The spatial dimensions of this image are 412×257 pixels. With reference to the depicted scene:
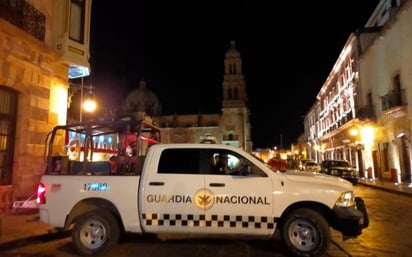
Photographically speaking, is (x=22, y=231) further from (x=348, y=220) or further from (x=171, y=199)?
(x=348, y=220)

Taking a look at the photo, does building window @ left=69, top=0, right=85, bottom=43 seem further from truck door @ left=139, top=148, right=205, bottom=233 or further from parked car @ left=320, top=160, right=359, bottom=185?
parked car @ left=320, top=160, right=359, bottom=185

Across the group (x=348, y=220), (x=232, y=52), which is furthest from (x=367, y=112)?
(x=232, y=52)

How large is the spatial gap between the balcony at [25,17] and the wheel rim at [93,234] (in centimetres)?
744

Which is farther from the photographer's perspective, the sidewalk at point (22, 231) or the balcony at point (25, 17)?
the balcony at point (25, 17)

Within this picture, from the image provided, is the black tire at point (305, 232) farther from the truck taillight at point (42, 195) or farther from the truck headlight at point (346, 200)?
the truck taillight at point (42, 195)

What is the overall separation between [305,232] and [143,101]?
93052mm

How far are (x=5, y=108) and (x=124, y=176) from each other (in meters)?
6.63

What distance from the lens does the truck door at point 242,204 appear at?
6.55 meters

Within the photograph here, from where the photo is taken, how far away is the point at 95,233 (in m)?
6.91

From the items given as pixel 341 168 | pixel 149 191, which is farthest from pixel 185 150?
pixel 341 168

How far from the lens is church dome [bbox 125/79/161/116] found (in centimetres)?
9619

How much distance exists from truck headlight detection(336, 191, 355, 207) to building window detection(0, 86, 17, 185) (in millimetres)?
9972

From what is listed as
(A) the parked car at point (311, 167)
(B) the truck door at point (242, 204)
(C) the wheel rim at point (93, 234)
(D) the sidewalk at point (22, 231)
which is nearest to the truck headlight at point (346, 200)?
(B) the truck door at point (242, 204)

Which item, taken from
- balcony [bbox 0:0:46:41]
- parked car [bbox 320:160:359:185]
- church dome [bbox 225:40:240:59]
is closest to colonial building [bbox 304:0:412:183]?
parked car [bbox 320:160:359:185]
